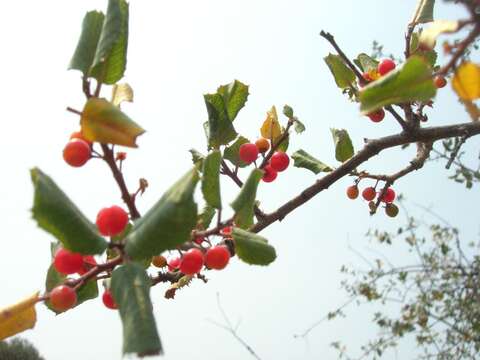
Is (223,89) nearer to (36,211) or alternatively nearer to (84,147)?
(84,147)

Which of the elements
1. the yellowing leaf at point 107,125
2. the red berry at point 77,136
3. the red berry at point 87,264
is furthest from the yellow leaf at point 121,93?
the red berry at point 87,264

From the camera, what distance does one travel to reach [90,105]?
45.6 inches

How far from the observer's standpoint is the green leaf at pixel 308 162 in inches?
84.4

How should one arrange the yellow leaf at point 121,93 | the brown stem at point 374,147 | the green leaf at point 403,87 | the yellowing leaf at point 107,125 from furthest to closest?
the brown stem at point 374,147 → the yellow leaf at point 121,93 → the yellowing leaf at point 107,125 → the green leaf at point 403,87

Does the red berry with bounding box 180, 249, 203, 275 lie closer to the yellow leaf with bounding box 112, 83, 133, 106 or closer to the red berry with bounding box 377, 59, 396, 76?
the yellow leaf with bounding box 112, 83, 133, 106

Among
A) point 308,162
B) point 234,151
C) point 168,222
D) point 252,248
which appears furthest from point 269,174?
point 168,222

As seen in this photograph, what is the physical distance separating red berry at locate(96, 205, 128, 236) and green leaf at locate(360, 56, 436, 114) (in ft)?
1.92

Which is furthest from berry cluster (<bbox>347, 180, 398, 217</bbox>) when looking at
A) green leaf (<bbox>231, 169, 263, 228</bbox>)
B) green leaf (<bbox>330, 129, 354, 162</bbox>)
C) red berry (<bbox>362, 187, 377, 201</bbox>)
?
green leaf (<bbox>231, 169, 263, 228</bbox>)

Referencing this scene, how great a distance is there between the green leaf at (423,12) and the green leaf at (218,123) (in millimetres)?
813

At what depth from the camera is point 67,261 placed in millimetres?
1263

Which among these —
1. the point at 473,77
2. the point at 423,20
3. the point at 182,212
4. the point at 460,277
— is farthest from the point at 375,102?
the point at 460,277

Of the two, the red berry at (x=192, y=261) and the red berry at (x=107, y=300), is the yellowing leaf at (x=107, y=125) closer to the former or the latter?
the red berry at (x=192, y=261)

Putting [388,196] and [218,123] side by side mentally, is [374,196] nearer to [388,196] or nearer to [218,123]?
[388,196]

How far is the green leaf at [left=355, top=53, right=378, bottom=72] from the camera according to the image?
2219 millimetres
